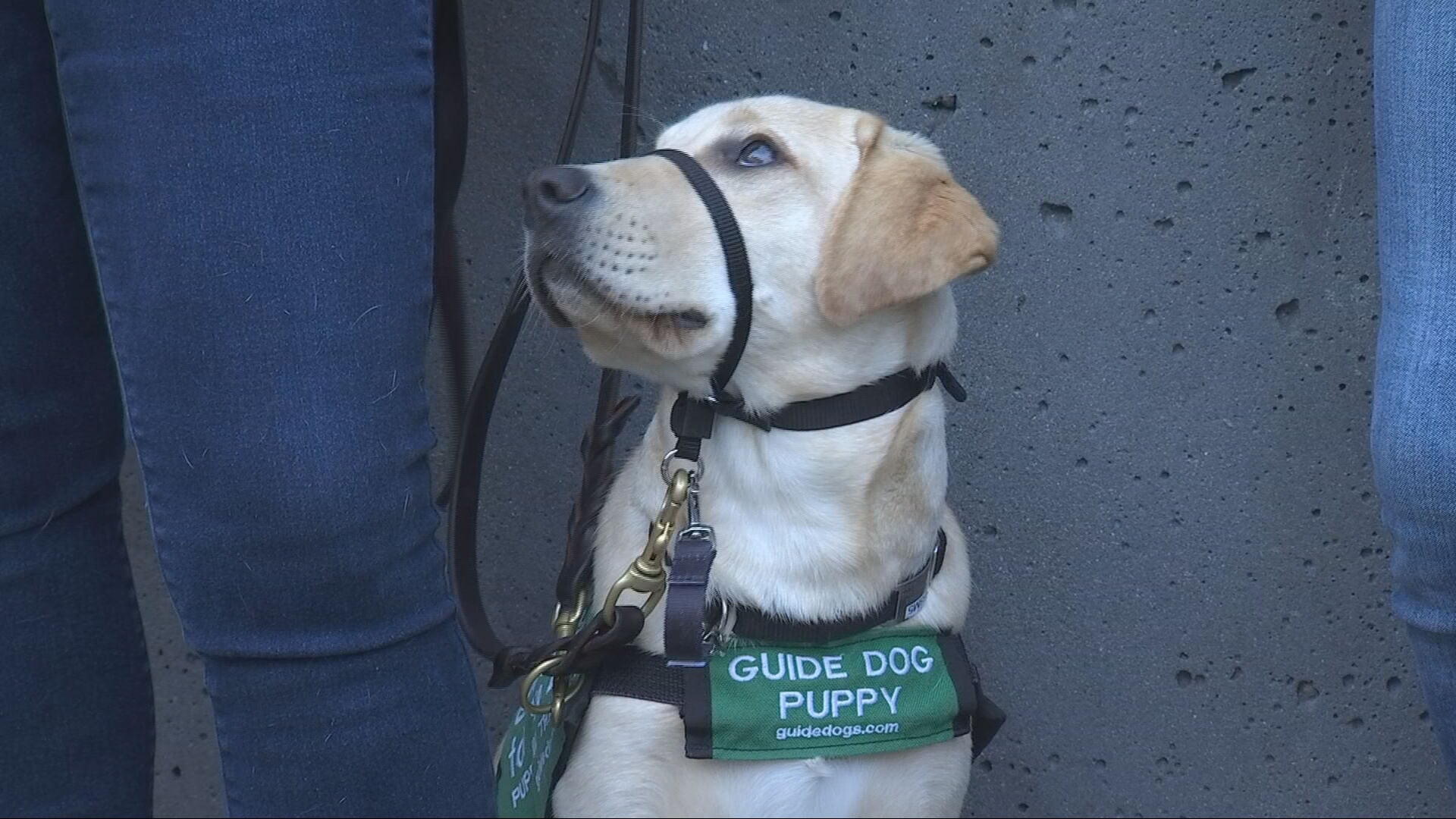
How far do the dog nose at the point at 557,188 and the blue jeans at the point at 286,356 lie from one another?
0.20m

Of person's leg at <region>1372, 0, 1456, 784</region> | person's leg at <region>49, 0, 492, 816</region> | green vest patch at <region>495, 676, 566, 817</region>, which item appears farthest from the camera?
green vest patch at <region>495, 676, 566, 817</region>

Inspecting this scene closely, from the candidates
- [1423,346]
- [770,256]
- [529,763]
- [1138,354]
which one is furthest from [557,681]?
[1138,354]

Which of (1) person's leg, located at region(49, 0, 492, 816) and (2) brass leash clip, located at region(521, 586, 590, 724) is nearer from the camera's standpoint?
(1) person's leg, located at region(49, 0, 492, 816)

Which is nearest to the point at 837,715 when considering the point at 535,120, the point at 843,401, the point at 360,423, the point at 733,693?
the point at 733,693

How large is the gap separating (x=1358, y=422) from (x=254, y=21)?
1933 millimetres

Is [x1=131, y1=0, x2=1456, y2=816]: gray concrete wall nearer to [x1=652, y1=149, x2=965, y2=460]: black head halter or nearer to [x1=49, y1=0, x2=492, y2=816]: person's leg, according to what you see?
[x1=652, y1=149, x2=965, y2=460]: black head halter

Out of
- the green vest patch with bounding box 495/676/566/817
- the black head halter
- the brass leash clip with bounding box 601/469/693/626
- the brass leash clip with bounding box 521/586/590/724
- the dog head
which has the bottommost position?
the green vest patch with bounding box 495/676/566/817

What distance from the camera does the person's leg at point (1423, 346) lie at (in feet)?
5.05

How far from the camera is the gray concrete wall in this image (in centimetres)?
230

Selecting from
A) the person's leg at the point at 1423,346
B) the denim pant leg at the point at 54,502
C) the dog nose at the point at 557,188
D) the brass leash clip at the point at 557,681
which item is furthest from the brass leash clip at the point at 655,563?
the person's leg at the point at 1423,346

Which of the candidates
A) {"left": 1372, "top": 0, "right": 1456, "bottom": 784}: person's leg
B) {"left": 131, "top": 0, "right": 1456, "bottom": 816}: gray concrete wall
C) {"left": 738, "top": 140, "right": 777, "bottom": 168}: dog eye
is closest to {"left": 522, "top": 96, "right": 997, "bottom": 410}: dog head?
{"left": 738, "top": 140, "right": 777, "bottom": 168}: dog eye

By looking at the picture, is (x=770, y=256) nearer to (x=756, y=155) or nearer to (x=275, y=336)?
(x=756, y=155)

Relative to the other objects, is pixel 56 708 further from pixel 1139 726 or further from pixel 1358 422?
pixel 1358 422

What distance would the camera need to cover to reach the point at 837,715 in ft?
5.59
